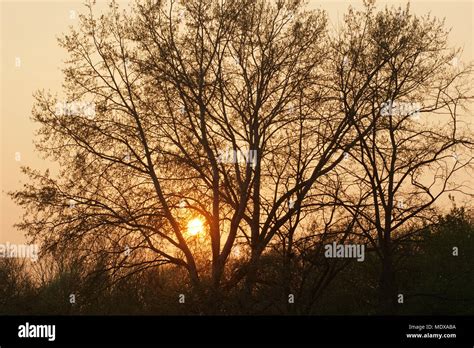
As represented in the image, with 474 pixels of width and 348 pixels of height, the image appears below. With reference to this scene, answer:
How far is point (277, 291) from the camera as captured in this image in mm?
29359

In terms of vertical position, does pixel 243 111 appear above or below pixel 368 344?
above

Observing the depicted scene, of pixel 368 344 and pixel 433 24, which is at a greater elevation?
pixel 433 24

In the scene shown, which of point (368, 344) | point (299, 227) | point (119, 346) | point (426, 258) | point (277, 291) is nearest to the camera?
point (119, 346)

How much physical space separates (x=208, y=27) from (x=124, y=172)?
20.6ft

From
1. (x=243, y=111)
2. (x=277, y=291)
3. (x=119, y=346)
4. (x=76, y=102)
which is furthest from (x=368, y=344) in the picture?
(x=76, y=102)

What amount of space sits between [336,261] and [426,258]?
8431 millimetres

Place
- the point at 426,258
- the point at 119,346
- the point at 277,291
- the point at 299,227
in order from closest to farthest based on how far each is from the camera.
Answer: the point at 119,346 → the point at 277,291 → the point at 299,227 → the point at 426,258

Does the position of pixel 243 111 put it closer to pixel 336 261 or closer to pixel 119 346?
pixel 336 261

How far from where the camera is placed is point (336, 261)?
109ft

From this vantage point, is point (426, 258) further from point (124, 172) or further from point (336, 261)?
point (124, 172)

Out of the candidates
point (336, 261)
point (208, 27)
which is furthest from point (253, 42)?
point (336, 261)

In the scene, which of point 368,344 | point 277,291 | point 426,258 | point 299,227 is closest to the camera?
point 368,344

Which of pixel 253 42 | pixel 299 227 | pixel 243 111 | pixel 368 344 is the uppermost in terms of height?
pixel 253 42

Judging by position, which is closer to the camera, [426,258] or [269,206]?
[269,206]
